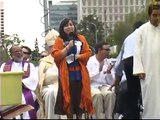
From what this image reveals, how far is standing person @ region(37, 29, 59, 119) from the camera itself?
9727mm

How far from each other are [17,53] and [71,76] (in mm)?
1770

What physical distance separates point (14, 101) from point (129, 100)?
2.14 meters

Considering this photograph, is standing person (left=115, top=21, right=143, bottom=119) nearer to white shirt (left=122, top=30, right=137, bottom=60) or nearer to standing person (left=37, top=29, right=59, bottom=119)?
white shirt (left=122, top=30, right=137, bottom=60)

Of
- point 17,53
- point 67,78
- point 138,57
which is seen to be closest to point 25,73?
point 17,53

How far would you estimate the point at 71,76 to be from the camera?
28.0ft

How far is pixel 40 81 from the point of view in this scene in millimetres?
10242

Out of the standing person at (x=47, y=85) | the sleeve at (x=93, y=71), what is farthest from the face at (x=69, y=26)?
the sleeve at (x=93, y=71)

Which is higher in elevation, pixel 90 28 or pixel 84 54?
pixel 84 54

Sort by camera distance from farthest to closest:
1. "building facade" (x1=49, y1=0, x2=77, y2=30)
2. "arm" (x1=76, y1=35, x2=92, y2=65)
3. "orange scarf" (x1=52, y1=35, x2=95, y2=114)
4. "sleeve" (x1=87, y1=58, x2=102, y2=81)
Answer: "building facade" (x1=49, y1=0, x2=77, y2=30)
"sleeve" (x1=87, y1=58, x2=102, y2=81)
"arm" (x1=76, y1=35, x2=92, y2=65)
"orange scarf" (x1=52, y1=35, x2=95, y2=114)

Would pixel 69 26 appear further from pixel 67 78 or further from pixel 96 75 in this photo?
pixel 96 75

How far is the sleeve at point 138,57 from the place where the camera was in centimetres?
827

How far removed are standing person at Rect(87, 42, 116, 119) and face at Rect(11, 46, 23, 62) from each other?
1.34m

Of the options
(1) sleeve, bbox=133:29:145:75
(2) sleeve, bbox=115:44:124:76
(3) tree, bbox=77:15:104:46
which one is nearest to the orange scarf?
(1) sleeve, bbox=133:29:145:75

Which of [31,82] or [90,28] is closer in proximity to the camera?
[31,82]
